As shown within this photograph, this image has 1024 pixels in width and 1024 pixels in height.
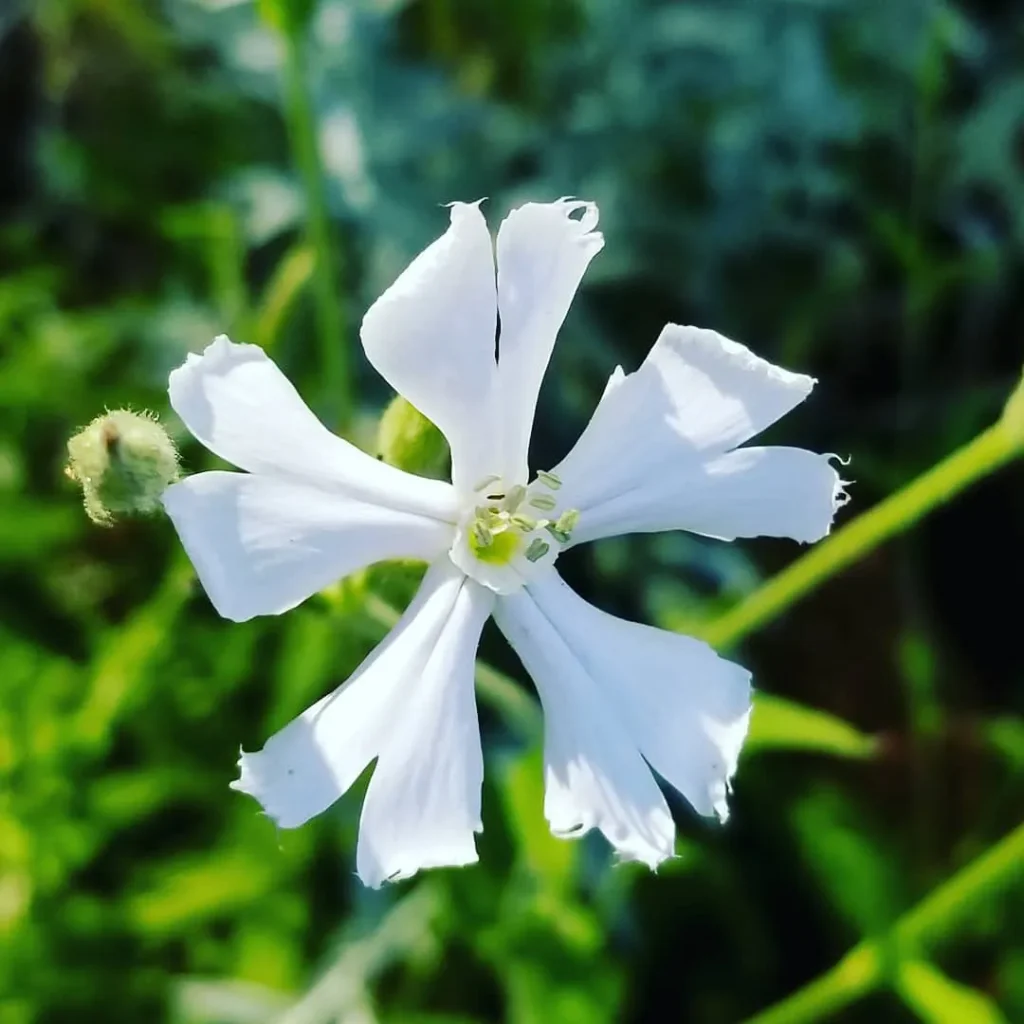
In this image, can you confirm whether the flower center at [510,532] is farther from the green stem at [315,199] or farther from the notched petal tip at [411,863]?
the green stem at [315,199]

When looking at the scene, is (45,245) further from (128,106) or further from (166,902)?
(166,902)

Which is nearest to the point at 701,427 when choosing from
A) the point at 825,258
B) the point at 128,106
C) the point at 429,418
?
the point at 429,418

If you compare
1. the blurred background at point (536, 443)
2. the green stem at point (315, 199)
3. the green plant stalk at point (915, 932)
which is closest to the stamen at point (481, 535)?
the blurred background at point (536, 443)

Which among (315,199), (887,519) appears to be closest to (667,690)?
(887,519)

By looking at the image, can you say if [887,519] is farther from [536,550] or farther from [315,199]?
[315,199]

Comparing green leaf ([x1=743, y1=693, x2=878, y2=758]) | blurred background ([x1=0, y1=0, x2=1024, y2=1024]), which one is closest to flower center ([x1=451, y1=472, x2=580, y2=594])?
blurred background ([x1=0, y1=0, x2=1024, y2=1024])

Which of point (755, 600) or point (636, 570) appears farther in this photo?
point (636, 570)
